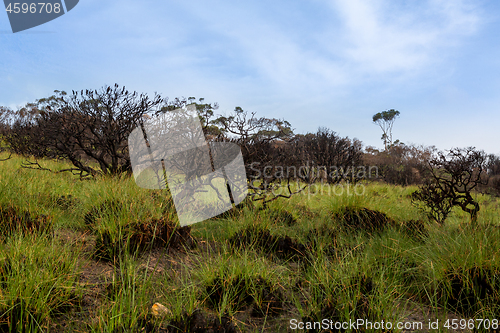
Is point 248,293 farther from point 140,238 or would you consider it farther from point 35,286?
point 35,286

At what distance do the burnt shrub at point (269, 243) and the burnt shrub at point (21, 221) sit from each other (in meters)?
2.48

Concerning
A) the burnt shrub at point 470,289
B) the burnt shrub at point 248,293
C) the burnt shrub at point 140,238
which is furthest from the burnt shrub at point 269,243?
the burnt shrub at point 470,289

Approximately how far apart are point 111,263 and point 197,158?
11.0 ft

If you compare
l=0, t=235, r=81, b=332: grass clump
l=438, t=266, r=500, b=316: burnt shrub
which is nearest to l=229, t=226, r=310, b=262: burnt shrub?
l=438, t=266, r=500, b=316: burnt shrub

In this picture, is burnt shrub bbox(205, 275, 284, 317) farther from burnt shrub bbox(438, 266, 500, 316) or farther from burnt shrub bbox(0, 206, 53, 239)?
burnt shrub bbox(0, 206, 53, 239)

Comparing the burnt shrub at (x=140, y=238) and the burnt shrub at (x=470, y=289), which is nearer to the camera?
the burnt shrub at (x=470, y=289)

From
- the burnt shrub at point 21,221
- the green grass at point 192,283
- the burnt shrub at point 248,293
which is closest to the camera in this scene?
the green grass at point 192,283

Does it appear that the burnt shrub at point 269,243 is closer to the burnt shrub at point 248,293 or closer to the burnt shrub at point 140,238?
the burnt shrub at point 140,238

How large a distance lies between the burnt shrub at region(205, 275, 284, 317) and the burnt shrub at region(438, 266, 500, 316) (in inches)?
65.0

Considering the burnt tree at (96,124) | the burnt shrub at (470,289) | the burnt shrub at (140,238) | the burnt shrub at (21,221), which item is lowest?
the burnt shrub at (470,289)

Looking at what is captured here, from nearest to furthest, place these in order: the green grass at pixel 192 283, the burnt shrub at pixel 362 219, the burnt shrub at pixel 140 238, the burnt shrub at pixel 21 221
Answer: the green grass at pixel 192 283, the burnt shrub at pixel 140 238, the burnt shrub at pixel 21 221, the burnt shrub at pixel 362 219

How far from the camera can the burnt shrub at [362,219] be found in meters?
5.41

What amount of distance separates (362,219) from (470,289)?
2.65 meters

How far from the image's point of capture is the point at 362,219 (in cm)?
558
